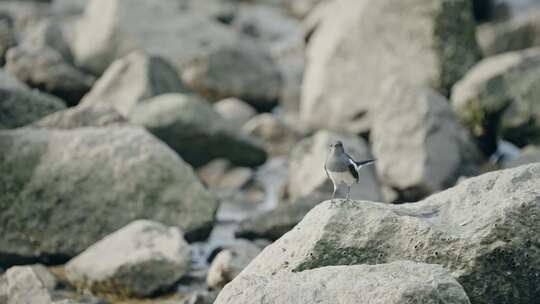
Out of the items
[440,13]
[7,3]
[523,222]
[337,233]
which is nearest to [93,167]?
[337,233]

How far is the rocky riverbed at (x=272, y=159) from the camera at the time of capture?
6.36 m

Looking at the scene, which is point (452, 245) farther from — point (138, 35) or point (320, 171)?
point (138, 35)

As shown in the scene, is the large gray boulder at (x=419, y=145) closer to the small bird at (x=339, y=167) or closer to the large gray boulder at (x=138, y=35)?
the small bird at (x=339, y=167)

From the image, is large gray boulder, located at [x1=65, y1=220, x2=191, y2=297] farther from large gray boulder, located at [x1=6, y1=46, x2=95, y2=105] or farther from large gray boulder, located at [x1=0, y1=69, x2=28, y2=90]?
large gray boulder, located at [x1=6, y1=46, x2=95, y2=105]

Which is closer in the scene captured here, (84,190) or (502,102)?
(84,190)

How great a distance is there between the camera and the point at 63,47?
59.7 feet

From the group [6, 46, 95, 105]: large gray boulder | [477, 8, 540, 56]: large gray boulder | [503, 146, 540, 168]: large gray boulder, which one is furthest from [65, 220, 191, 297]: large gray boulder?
[477, 8, 540, 56]: large gray boulder

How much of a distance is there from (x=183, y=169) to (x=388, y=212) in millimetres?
4931

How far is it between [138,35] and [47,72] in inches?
85.2

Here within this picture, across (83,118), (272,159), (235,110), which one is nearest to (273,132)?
(272,159)

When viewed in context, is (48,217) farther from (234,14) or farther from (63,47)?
(234,14)

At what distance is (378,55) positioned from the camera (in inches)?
607

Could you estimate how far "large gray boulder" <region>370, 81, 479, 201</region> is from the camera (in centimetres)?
1205

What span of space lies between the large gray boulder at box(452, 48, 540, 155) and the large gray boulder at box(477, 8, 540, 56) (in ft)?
7.80
